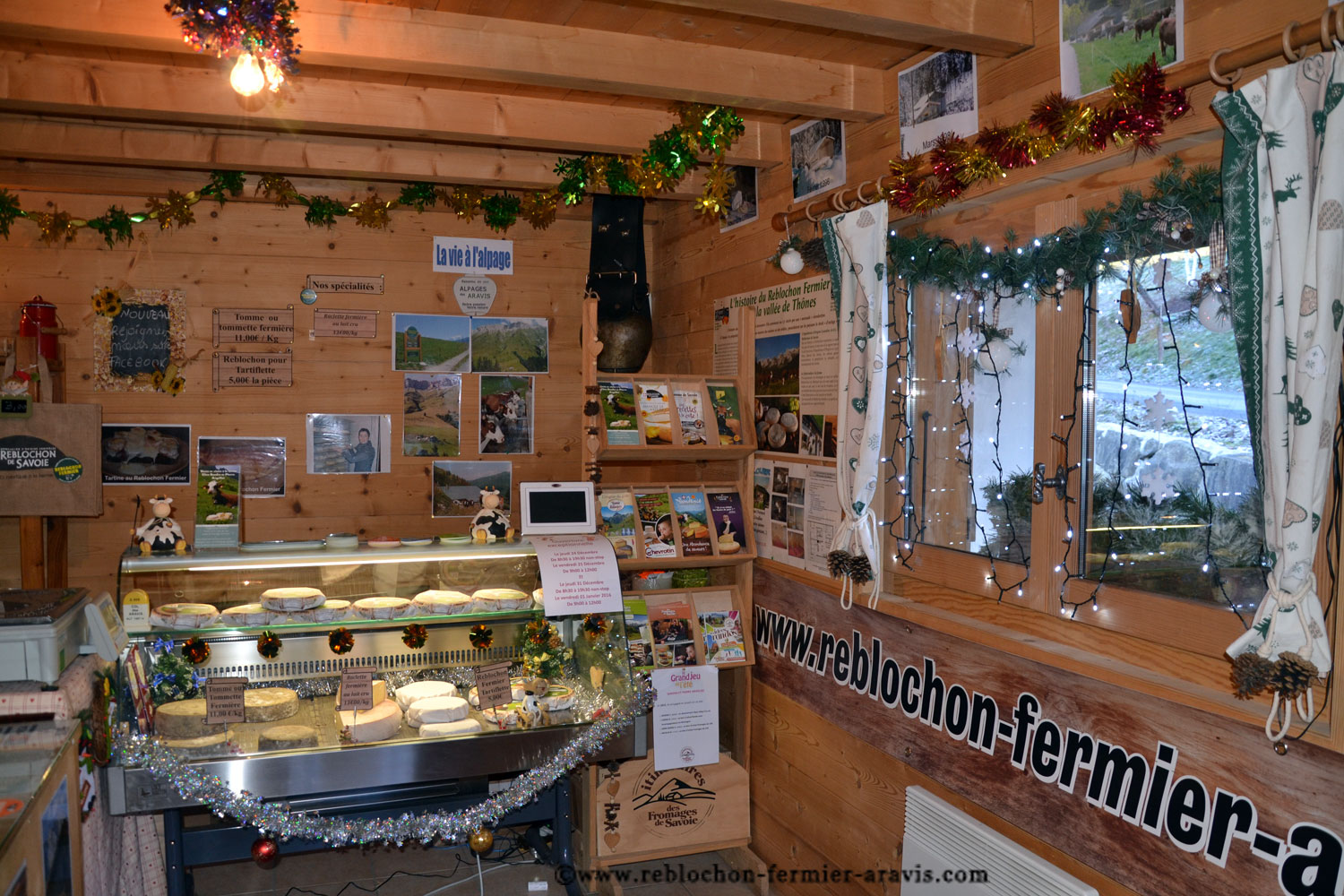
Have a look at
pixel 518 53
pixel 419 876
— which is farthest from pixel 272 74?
pixel 419 876

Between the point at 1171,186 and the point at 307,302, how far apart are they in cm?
385

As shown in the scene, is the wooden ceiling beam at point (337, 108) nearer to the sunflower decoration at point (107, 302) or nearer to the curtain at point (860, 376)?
the curtain at point (860, 376)

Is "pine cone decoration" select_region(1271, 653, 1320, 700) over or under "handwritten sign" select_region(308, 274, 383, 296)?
under

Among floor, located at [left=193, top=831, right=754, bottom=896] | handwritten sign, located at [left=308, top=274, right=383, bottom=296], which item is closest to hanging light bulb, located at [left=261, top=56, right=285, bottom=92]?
handwritten sign, located at [left=308, top=274, right=383, bottom=296]

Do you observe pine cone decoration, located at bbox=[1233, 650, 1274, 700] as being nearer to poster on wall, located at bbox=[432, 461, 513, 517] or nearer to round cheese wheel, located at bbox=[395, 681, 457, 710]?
round cheese wheel, located at bbox=[395, 681, 457, 710]

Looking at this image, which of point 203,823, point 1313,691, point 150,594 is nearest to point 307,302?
point 150,594

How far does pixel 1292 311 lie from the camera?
5.84 ft

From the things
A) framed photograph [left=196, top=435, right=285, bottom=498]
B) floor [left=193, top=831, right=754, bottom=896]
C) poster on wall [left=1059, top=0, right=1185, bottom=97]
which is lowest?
floor [left=193, top=831, right=754, bottom=896]

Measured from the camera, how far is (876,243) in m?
2.96

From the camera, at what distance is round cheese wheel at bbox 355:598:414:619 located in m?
3.05

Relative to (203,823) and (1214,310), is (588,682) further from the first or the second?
(203,823)

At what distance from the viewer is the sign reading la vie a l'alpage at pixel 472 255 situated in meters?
4.85

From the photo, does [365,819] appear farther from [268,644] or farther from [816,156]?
[816,156]

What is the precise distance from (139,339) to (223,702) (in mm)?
2400
